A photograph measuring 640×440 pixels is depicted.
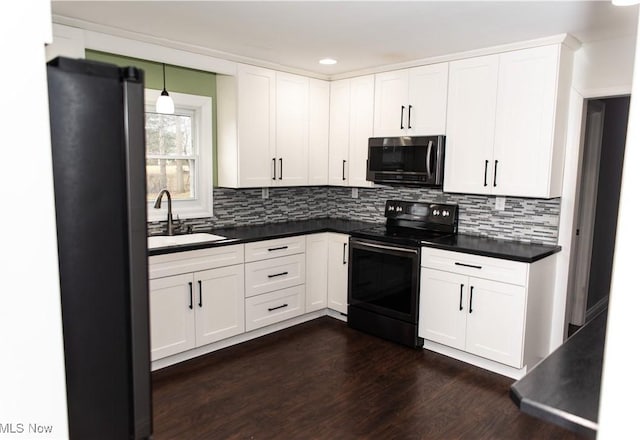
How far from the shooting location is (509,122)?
3330mm

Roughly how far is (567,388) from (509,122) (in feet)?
7.93

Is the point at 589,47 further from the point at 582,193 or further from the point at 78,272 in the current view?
the point at 78,272

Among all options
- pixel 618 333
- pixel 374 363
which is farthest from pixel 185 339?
pixel 618 333

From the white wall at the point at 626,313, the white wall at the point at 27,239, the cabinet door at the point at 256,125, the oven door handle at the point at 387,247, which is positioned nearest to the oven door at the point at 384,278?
the oven door handle at the point at 387,247

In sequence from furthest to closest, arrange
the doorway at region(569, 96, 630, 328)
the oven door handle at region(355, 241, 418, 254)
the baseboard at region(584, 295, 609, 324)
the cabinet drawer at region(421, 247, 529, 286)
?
1. the baseboard at region(584, 295, 609, 324)
2. the doorway at region(569, 96, 630, 328)
3. the oven door handle at region(355, 241, 418, 254)
4. the cabinet drawer at region(421, 247, 529, 286)

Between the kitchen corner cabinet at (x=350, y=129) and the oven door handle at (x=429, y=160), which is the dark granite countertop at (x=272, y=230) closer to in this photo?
the kitchen corner cabinet at (x=350, y=129)

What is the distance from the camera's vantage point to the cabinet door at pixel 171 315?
10.3 feet

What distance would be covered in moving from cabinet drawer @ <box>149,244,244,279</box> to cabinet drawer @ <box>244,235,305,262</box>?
9 centimetres

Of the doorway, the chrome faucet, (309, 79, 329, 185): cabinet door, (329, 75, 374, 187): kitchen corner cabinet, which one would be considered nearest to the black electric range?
(329, 75, 374, 187): kitchen corner cabinet

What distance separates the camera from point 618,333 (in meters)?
1.05

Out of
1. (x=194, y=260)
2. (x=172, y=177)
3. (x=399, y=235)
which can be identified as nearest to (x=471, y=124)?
(x=399, y=235)

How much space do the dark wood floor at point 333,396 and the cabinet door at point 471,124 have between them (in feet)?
4.70

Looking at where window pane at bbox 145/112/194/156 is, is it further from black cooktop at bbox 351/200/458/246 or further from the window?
black cooktop at bbox 351/200/458/246

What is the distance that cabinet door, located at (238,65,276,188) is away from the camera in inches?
151
